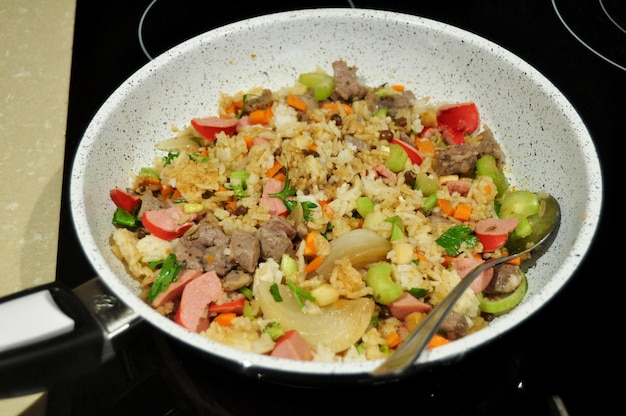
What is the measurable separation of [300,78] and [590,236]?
43.4 inches

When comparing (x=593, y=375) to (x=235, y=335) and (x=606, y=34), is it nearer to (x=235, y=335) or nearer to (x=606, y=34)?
(x=235, y=335)

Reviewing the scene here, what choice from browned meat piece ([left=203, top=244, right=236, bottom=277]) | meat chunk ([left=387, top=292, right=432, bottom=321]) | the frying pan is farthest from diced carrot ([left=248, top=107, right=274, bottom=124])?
meat chunk ([left=387, top=292, right=432, bottom=321])

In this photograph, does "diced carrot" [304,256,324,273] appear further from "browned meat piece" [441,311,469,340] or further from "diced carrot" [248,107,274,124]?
"diced carrot" [248,107,274,124]

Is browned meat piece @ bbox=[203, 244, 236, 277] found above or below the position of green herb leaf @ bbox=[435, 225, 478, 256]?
below

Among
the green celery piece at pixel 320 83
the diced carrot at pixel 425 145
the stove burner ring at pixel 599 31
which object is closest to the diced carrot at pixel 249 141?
the green celery piece at pixel 320 83

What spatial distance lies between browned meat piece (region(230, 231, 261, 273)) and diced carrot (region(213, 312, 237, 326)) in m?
0.12

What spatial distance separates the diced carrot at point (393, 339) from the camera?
1394 mm

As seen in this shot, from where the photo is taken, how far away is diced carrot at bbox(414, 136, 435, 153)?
1.89m

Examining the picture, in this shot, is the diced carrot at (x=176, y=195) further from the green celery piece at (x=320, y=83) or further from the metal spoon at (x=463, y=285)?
the metal spoon at (x=463, y=285)

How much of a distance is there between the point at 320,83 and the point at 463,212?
0.69m

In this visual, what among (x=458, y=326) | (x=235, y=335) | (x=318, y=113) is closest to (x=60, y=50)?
(x=318, y=113)

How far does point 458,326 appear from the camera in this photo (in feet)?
4.58

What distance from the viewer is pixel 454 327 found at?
1.39 meters

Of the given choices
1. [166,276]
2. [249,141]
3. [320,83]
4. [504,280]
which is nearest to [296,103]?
[320,83]
